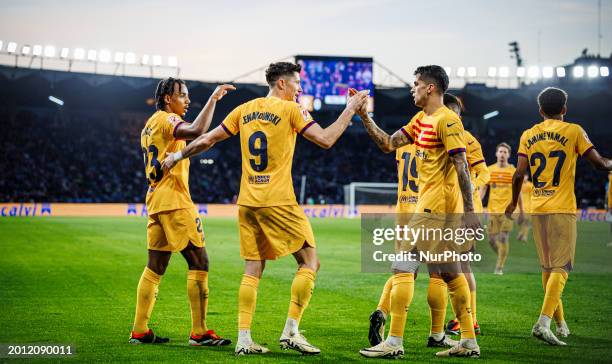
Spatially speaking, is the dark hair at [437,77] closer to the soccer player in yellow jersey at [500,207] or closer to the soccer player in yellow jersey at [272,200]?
the soccer player in yellow jersey at [272,200]

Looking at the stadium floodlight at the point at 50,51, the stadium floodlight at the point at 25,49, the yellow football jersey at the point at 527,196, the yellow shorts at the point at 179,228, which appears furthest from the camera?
the stadium floodlight at the point at 50,51

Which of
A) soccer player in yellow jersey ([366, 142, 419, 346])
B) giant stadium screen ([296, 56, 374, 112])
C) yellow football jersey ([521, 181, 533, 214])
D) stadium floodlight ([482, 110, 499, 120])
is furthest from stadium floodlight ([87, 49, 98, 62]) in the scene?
soccer player in yellow jersey ([366, 142, 419, 346])

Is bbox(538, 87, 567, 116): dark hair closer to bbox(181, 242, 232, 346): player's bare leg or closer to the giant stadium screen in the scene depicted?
bbox(181, 242, 232, 346): player's bare leg

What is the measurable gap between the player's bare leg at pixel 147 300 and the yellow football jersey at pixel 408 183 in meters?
2.74

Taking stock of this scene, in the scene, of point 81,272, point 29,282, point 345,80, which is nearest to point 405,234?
point 29,282

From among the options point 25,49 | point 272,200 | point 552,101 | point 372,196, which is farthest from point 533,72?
point 272,200

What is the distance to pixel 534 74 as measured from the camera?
2046 inches

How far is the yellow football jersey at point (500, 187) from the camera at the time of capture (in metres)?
14.7

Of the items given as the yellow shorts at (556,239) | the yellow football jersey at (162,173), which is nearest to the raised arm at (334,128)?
the yellow football jersey at (162,173)

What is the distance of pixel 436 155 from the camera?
22.5 feet

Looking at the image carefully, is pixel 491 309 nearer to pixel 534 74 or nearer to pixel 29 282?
pixel 29 282

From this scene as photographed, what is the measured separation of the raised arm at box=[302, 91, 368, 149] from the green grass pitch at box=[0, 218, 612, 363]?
1.95 meters

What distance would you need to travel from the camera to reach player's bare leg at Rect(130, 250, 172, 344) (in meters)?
7.54

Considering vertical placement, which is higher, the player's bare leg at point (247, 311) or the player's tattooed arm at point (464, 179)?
the player's tattooed arm at point (464, 179)
